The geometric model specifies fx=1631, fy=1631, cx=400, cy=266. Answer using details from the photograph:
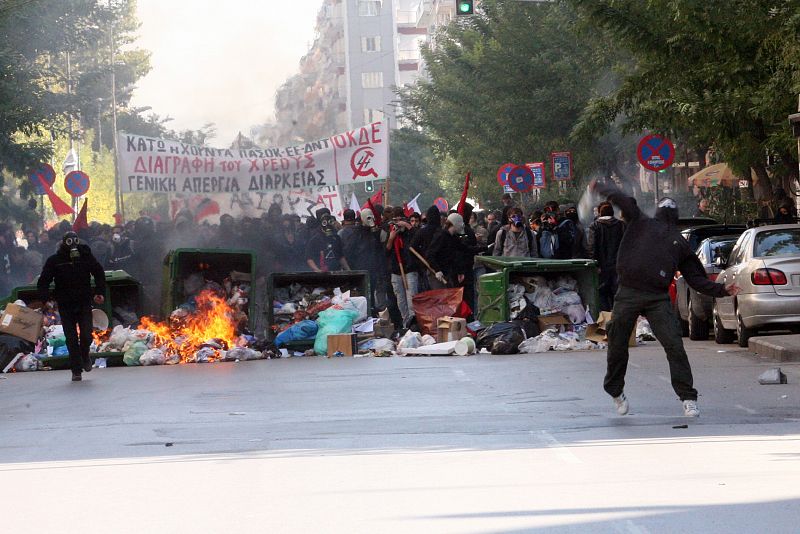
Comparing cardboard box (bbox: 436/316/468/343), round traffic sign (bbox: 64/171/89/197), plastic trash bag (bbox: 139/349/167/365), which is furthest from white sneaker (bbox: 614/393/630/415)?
round traffic sign (bbox: 64/171/89/197)

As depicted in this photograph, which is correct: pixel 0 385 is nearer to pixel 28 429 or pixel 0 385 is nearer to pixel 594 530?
pixel 28 429

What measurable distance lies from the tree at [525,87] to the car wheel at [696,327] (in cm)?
1675

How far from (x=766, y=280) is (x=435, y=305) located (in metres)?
5.30

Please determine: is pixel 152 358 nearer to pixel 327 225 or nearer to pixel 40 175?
pixel 327 225

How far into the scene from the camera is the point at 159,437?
38.8 ft

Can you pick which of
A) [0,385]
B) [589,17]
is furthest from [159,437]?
[589,17]

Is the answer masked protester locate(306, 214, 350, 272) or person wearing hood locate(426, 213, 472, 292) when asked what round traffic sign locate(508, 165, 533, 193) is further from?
person wearing hood locate(426, 213, 472, 292)

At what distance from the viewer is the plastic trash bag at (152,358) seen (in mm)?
21203

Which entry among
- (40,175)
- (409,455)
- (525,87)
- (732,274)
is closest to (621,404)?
(409,455)

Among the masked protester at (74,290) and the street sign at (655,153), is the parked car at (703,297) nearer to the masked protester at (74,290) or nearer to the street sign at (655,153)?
the street sign at (655,153)

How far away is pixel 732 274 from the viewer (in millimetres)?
19703

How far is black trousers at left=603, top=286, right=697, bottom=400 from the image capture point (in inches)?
480

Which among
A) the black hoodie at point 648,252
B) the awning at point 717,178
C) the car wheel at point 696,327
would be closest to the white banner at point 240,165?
the car wheel at point 696,327

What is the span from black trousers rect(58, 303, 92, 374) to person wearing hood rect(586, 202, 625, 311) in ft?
23.1
